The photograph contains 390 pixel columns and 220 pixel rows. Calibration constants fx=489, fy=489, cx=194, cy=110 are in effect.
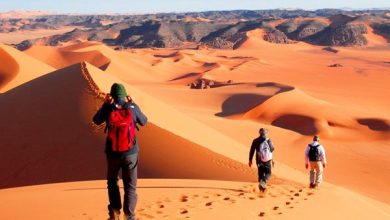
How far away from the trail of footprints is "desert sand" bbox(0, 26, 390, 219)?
2 cm

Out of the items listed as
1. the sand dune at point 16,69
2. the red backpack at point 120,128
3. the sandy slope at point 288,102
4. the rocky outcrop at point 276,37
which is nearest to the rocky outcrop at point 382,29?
the rocky outcrop at point 276,37

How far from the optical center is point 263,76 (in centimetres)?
4309

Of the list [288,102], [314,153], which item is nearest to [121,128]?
[314,153]

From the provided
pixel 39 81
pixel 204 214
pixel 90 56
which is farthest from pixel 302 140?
pixel 90 56

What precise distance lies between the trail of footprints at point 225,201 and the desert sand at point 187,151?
0.02 m

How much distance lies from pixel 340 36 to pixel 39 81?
70.1m

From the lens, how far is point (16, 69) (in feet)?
84.5

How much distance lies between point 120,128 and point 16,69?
75.6 feet

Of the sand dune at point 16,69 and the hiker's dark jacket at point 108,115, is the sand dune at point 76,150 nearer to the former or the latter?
the hiker's dark jacket at point 108,115

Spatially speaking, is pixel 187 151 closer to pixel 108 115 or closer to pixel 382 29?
pixel 108 115

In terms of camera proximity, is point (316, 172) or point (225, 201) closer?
point (225, 201)

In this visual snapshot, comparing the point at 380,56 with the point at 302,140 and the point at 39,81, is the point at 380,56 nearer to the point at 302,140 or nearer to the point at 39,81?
the point at 302,140

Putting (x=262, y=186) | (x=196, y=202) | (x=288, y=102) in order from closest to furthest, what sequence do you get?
(x=196, y=202) → (x=262, y=186) → (x=288, y=102)

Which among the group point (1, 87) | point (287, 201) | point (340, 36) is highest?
point (287, 201)
